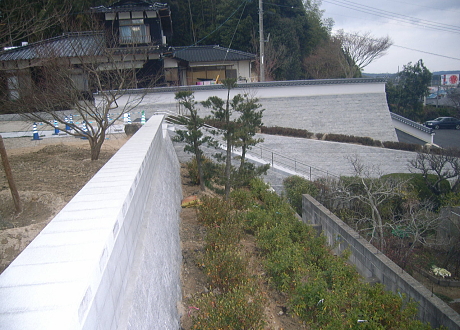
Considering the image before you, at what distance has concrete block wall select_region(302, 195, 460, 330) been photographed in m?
5.76

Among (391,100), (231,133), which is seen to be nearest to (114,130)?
(231,133)

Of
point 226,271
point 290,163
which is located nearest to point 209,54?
point 290,163

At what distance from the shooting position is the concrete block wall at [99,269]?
1723mm

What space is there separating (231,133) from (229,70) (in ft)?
62.4

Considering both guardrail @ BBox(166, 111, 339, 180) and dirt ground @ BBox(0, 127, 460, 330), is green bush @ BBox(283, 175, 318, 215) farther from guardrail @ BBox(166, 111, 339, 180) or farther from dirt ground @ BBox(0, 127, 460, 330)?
dirt ground @ BBox(0, 127, 460, 330)

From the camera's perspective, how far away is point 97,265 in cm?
211

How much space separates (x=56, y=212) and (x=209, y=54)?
25.0m

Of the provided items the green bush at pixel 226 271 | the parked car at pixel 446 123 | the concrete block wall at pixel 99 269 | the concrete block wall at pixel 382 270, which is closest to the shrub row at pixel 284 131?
the concrete block wall at pixel 382 270

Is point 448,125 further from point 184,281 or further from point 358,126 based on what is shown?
point 184,281

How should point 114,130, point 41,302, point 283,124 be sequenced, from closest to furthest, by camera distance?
point 41,302, point 114,130, point 283,124

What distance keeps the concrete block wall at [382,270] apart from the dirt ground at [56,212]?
1.72 metres

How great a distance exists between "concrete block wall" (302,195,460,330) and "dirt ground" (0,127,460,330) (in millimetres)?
1721

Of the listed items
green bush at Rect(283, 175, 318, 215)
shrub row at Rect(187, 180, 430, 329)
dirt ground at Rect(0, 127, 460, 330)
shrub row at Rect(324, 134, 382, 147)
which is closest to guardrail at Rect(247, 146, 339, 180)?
shrub row at Rect(324, 134, 382, 147)

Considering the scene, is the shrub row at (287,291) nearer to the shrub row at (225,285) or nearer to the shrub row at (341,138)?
the shrub row at (225,285)
